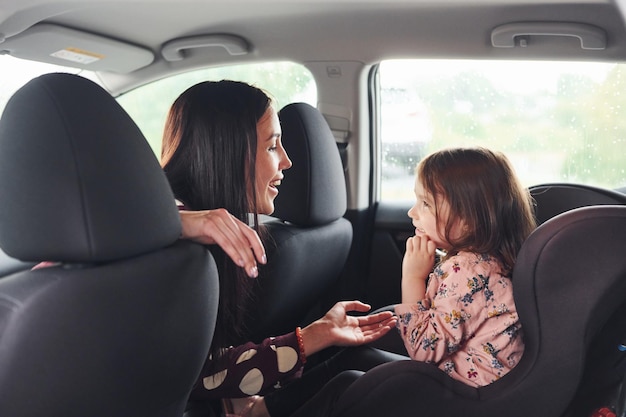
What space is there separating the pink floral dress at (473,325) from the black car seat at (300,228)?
1.61ft

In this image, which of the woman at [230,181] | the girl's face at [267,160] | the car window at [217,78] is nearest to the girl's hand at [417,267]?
the woman at [230,181]

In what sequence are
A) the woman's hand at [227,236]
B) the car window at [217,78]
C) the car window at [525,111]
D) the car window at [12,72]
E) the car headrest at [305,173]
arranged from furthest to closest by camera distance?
the car window at [217,78]
the car window at [12,72]
the car window at [525,111]
the car headrest at [305,173]
the woman's hand at [227,236]

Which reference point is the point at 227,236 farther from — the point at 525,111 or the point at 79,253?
the point at 525,111

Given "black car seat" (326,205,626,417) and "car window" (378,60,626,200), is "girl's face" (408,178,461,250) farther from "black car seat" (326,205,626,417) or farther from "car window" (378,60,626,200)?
"car window" (378,60,626,200)

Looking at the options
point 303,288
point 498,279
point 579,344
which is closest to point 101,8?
point 303,288

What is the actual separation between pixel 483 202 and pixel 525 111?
100 cm

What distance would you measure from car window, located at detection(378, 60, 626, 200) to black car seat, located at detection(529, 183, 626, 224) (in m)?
0.36

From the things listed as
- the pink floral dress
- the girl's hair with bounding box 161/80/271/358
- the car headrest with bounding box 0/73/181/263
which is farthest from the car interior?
the girl's hair with bounding box 161/80/271/358

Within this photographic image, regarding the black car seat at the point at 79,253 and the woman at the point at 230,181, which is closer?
the black car seat at the point at 79,253

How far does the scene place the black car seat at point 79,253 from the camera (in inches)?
44.3

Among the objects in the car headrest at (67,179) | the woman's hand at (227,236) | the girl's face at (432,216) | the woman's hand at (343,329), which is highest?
the car headrest at (67,179)

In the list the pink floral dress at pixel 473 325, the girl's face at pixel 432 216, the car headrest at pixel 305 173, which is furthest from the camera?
the car headrest at pixel 305 173

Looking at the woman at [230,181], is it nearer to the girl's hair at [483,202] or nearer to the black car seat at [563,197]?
the girl's hair at [483,202]

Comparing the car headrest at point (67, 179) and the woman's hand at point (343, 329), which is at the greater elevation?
the car headrest at point (67, 179)
